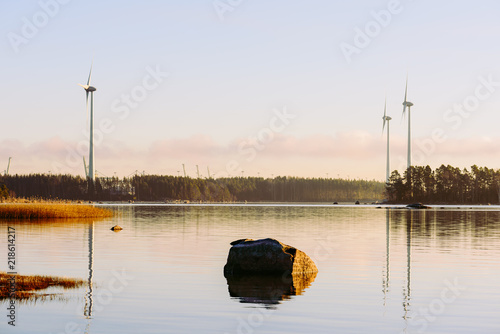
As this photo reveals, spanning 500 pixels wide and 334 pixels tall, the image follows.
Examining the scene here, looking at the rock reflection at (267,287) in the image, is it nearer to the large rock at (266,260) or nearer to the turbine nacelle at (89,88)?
the large rock at (266,260)

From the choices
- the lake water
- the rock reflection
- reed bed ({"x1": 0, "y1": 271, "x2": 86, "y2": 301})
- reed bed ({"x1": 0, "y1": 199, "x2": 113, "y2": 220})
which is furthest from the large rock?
reed bed ({"x1": 0, "y1": 199, "x2": 113, "y2": 220})

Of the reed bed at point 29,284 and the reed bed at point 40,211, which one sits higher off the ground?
the reed bed at point 40,211

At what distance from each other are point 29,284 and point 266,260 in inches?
465

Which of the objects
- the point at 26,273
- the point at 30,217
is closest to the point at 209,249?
the point at 26,273

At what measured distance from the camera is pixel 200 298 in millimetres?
27047

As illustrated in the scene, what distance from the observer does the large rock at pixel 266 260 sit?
1329 inches

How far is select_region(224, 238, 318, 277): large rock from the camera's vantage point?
33.8 metres

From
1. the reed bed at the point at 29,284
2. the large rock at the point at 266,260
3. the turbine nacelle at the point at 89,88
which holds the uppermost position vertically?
the turbine nacelle at the point at 89,88

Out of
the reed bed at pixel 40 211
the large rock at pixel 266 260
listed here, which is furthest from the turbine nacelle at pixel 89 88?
the large rock at pixel 266 260

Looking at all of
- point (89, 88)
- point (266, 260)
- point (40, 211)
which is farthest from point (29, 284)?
point (89, 88)

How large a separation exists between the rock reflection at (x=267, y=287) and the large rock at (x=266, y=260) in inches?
11.7

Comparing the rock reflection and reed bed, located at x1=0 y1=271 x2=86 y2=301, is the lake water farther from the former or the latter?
reed bed, located at x1=0 y1=271 x2=86 y2=301

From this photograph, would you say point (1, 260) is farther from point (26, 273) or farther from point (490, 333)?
point (490, 333)

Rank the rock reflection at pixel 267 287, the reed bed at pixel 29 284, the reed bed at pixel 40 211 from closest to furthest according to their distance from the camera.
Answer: the reed bed at pixel 29 284 → the rock reflection at pixel 267 287 → the reed bed at pixel 40 211
